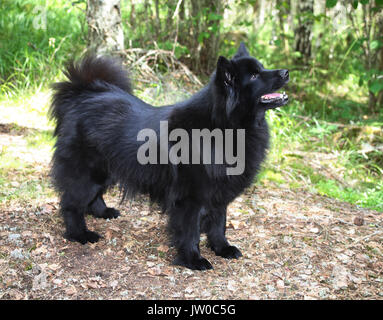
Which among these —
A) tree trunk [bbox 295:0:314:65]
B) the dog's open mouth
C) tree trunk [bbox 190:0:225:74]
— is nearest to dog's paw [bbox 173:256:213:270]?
the dog's open mouth

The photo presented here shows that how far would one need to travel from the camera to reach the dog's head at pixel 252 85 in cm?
273

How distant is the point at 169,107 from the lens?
3.14 metres

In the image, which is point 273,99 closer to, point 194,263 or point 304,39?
point 194,263

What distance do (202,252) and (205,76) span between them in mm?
4683

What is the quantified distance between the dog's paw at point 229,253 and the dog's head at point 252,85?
115cm

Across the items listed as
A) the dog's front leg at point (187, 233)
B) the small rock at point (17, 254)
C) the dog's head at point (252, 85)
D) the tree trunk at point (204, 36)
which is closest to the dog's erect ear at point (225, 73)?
the dog's head at point (252, 85)

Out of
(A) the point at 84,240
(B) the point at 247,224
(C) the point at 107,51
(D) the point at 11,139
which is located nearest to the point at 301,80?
(C) the point at 107,51

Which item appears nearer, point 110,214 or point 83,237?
point 83,237

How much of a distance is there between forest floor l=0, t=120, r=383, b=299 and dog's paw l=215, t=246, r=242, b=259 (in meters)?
0.06

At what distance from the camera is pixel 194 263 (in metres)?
3.03

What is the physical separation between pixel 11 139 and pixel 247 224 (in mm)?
3288

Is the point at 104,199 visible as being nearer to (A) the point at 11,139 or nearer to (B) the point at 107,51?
(A) the point at 11,139

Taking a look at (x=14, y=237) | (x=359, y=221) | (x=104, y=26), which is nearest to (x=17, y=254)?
(x=14, y=237)

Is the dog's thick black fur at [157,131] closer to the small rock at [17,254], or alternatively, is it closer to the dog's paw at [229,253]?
the dog's paw at [229,253]
